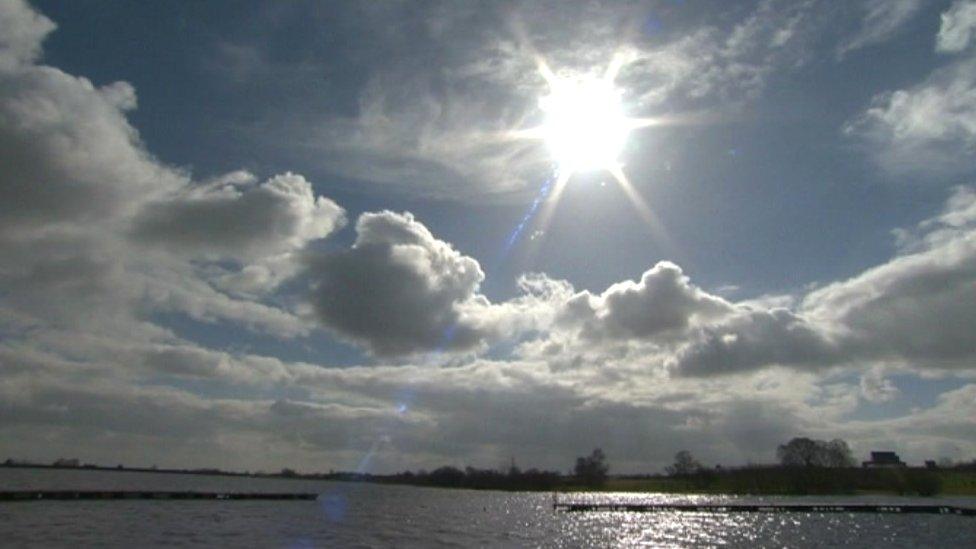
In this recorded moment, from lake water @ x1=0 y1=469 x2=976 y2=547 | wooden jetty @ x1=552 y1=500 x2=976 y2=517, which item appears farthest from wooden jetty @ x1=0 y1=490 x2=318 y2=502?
wooden jetty @ x1=552 y1=500 x2=976 y2=517

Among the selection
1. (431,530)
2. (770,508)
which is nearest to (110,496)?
(431,530)

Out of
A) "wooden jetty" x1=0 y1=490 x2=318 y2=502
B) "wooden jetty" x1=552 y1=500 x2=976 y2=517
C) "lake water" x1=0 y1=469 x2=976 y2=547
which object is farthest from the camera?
"wooden jetty" x1=552 y1=500 x2=976 y2=517

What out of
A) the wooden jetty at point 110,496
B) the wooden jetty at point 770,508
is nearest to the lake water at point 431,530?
the wooden jetty at point 110,496

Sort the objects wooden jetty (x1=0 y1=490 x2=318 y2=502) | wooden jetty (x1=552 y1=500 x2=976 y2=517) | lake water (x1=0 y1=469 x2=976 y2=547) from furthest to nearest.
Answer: wooden jetty (x1=552 y1=500 x2=976 y2=517) < wooden jetty (x1=0 y1=490 x2=318 y2=502) < lake water (x1=0 y1=469 x2=976 y2=547)

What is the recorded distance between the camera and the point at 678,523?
124000 millimetres

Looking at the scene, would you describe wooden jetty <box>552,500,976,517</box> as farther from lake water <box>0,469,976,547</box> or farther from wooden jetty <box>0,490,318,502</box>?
wooden jetty <box>0,490,318,502</box>

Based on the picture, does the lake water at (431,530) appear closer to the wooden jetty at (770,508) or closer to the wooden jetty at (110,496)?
the wooden jetty at (110,496)

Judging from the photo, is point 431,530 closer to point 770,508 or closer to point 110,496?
point 110,496

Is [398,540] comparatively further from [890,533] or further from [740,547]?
[890,533]

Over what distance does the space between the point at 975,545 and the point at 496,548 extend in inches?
2129

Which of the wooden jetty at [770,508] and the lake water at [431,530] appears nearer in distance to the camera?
the lake water at [431,530]

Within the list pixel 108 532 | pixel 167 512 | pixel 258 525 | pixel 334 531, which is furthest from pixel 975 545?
pixel 167 512

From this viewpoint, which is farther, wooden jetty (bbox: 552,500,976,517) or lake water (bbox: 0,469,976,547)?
wooden jetty (bbox: 552,500,976,517)

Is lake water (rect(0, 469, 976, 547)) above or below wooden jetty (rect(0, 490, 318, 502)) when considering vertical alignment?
below
